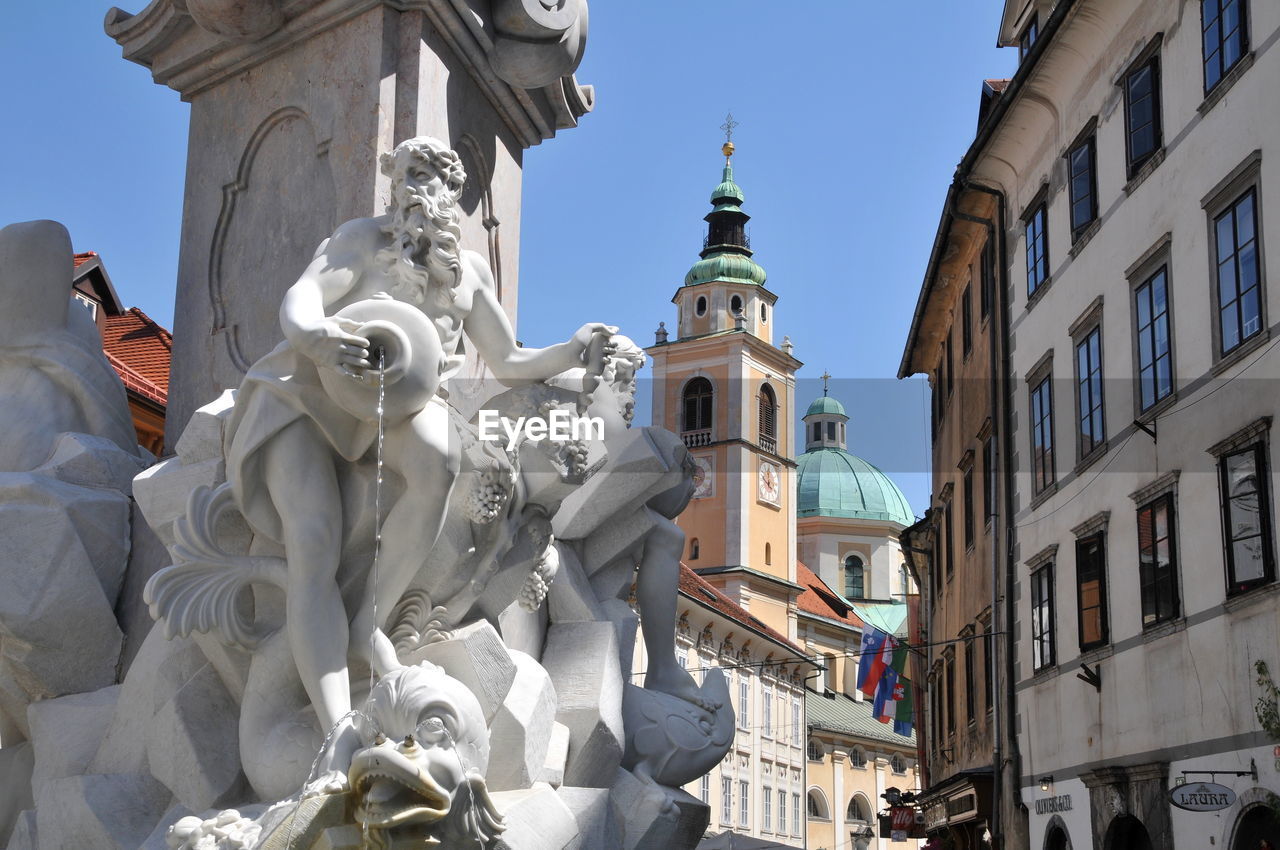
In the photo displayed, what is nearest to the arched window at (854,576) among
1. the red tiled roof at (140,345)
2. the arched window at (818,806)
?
the arched window at (818,806)

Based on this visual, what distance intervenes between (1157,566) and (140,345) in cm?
1356

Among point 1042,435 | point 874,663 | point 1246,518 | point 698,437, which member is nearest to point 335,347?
point 1246,518

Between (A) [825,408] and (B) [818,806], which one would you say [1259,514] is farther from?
(A) [825,408]

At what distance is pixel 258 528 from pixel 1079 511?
58.5 feet

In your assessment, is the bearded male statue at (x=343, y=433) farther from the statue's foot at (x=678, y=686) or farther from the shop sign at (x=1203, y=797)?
the shop sign at (x=1203, y=797)

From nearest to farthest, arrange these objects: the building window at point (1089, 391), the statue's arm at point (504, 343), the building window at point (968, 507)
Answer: the statue's arm at point (504, 343)
the building window at point (1089, 391)
the building window at point (968, 507)

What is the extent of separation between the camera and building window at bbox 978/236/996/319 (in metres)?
27.9

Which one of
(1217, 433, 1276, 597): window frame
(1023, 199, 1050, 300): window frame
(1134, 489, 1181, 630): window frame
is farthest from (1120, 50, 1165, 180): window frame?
(1217, 433, 1276, 597): window frame

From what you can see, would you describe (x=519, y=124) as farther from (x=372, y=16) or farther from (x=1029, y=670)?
(x=1029, y=670)

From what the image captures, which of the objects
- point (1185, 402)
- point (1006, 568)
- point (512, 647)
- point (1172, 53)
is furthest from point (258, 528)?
point (1006, 568)

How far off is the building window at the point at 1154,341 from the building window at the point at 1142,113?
1.67m

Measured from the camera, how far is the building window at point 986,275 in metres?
27.9

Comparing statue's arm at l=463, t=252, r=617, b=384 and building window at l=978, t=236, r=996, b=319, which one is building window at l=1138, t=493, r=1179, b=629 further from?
statue's arm at l=463, t=252, r=617, b=384

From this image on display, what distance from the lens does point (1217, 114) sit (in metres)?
17.4
